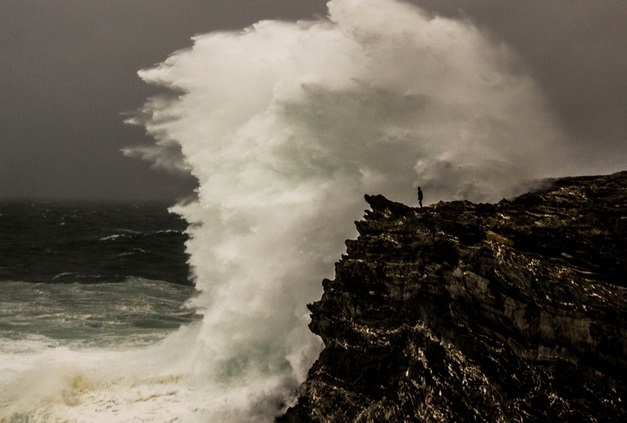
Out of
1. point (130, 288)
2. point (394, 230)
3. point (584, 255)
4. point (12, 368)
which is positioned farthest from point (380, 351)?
point (130, 288)

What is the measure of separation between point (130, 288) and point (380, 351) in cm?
2511

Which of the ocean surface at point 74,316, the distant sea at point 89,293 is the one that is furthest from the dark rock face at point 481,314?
the distant sea at point 89,293

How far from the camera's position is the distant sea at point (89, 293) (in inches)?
794

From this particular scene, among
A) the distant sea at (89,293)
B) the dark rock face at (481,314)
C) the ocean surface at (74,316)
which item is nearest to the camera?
the dark rock face at (481,314)

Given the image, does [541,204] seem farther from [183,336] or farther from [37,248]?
[37,248]

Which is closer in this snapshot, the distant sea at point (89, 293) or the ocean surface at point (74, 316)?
the ocean surface at point (74, 316)

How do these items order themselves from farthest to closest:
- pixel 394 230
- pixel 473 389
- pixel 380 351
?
pixel 394 230 < pixel 380 351 < pixel 473 389

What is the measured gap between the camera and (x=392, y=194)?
1480 centimetres

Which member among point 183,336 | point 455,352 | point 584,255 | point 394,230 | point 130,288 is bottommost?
point 455,352

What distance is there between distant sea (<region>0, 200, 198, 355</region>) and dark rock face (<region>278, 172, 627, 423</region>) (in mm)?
12748

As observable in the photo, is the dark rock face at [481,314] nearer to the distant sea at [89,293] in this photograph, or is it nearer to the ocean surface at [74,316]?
the ocean surface at [74,316]

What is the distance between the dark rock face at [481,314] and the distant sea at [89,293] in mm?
12748

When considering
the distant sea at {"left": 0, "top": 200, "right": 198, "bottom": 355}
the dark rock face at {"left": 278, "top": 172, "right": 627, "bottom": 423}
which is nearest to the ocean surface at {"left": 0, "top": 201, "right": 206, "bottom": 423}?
the distant sea at {"left": 0, "top": 200, "right": 198, "bottom": 355}

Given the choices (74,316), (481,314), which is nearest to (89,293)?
(74,316)
